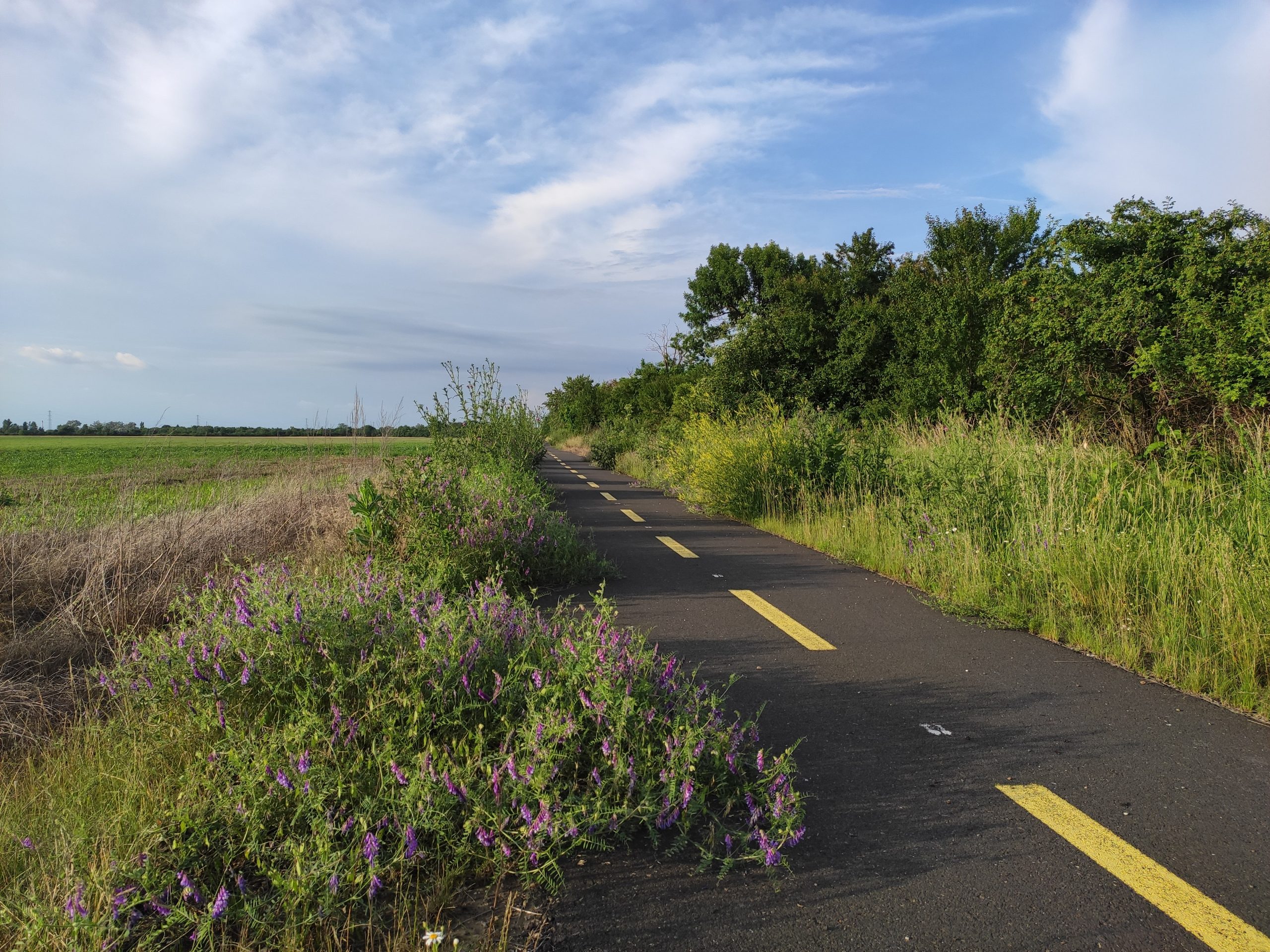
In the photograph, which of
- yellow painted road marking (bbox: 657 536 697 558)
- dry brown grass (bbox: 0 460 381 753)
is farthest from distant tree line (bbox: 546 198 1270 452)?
dry brown grass (bbox: 0 460 381 753)

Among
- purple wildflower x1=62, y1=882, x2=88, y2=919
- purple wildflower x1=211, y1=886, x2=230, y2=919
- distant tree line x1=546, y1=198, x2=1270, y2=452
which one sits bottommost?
purple wildflower x1=211, y1=886, x2=230, y2=919

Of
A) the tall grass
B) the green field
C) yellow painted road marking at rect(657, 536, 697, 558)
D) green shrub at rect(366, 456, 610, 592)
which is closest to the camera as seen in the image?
the tall grass

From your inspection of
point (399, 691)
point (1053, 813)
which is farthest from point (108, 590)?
point (1053, 813)

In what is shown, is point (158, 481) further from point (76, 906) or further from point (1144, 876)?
point (1144, 876)

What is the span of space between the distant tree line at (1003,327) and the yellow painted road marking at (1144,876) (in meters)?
7.57

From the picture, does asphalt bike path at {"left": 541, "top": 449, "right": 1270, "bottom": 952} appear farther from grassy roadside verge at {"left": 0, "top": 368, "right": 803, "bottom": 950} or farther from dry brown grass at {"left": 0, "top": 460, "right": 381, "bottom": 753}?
dry brown grass at {"left": 0, "top": 460, "right": 381, "bottom": 753}

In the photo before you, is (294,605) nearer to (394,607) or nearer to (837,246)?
(394,607)

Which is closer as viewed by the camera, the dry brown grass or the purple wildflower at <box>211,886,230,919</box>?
the purple wildflower at <box>211,886,230,919</box>

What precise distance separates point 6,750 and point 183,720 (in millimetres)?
2018

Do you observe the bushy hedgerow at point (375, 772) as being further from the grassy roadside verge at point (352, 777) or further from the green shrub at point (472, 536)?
the green shrub at point (472, 536)

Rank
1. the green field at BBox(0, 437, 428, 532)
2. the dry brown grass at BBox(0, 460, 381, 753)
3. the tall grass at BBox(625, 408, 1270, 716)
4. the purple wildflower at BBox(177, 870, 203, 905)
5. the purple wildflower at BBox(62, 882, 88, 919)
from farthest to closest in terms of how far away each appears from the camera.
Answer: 1. the green field at BBox(0, 437, 428, 532)
2. the dry brown grass at BBox(0, 460, 381, 753)
3. the tall grass at BBox(625, 408, 1270, 716)
4. the purple wildflower at BBox(177, 870, 203, 905)
5. the purple wildflower at BBox(62, 882, 88, 919)

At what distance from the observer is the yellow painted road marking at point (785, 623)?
511 cm

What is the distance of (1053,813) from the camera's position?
111 inches

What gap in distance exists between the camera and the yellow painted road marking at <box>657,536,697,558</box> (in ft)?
29.5
